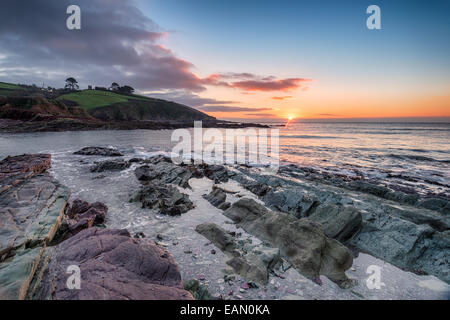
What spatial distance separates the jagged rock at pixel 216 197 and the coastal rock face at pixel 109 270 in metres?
5.68

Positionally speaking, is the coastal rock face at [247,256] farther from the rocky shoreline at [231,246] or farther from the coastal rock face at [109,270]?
the coastal rock face at [109,270]

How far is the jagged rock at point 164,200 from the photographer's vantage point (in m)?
9.50

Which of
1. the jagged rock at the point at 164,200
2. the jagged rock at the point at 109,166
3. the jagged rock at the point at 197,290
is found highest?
the jagged rock at the point at 109,166

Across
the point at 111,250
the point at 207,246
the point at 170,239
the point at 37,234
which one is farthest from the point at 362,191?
the point at 37,234

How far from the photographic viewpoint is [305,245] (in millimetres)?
6418

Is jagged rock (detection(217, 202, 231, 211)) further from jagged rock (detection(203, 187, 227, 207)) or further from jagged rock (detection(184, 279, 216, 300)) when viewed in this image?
jagged rock (detection(184, 279, 216, 300))

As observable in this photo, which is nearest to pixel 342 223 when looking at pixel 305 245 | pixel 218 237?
pixel 305 245

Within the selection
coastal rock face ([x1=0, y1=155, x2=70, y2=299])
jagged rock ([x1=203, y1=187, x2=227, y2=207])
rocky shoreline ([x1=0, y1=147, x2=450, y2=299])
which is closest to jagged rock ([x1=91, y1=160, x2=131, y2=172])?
coastal rock face ([x1=0, y1=155, x2=70, y2=299])

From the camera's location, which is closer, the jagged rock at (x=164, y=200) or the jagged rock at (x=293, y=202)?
the jagged rock at (x=164, y=200)

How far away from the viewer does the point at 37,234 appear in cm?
623

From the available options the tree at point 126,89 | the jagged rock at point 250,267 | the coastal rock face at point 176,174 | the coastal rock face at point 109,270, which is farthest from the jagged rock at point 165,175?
the tree at point 126,89

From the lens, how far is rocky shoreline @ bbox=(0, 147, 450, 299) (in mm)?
4387

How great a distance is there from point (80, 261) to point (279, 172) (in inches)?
628

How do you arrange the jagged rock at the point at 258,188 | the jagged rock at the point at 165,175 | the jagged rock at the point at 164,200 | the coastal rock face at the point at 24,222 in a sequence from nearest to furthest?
the coastal rock face at the point at 24,222 → the jagged rock at the point at 164,200 → the jagged rock at the point at 258,188 → the jagged rock at the point at 165,175
